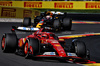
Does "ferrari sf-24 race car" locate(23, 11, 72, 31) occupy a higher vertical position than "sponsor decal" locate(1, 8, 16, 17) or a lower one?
lower

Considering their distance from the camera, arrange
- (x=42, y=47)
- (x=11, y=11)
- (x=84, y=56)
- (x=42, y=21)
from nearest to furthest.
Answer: (x=84, y=56) → (x=42, y=47) → (x=42, y=21) → (x=11, y=11)

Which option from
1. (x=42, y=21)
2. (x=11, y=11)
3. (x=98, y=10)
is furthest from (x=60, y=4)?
(x=42, y=21)

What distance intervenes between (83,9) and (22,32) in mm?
19134

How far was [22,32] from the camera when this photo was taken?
642 inches

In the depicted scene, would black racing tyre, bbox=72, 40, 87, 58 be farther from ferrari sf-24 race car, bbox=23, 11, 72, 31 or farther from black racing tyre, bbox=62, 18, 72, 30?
black racing tyre, bbox=62, 18, 72, 30

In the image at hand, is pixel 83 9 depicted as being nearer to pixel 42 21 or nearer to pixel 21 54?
pixel 42 21

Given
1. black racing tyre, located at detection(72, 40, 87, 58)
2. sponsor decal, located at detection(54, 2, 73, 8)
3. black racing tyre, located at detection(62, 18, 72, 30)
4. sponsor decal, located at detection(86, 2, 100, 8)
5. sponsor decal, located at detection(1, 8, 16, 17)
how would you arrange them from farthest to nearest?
sponsor decal, located at detection(54, 2, 73, 8) < sponsor decal, located at detection(86, 2, 100, 8) < sponsor decal, located at detection(1, 8, 16, 17) < black racing tyre, located at detection(62, 18, 72, 30) < black racing tyre, located at detection(72, 40, 87, 58)

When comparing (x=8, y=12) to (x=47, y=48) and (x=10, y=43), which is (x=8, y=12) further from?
(x=47, y=48)

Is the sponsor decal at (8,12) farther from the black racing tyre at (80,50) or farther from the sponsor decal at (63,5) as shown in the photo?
the black racing tyre at (80,50)

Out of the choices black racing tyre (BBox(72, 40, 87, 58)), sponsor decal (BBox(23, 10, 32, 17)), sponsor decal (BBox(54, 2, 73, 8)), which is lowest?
black racing tyre (BBox(72, 40, 87, 58))

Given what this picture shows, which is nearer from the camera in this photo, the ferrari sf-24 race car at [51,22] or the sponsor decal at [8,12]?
the ferrari sf-24 race car at [51,22]

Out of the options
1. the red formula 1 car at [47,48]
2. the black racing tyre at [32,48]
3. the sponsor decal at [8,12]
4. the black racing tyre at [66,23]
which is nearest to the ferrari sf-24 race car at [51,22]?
the black racing tyre at [66,23]

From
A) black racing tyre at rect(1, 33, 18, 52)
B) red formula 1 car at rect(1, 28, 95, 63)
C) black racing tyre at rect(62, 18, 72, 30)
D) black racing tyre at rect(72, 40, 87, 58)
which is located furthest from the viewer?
black racing tyre at rect(62, 18, 72, 30)

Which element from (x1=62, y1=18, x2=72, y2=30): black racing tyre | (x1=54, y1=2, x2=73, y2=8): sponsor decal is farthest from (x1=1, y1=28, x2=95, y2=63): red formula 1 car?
(x1=54, y1=2, x2=73, y2=8): sponsor decal
